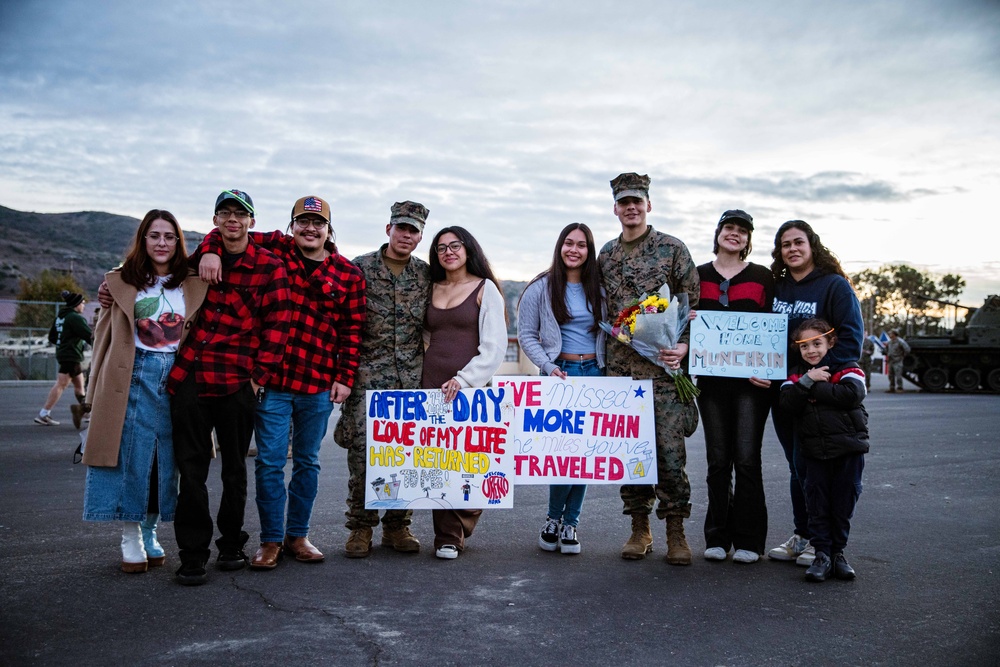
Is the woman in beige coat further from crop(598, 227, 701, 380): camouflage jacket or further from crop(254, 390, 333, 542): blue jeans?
crop(598, 227, 701, 380): camouflage jacket

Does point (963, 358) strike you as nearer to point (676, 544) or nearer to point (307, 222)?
point (676, 544)

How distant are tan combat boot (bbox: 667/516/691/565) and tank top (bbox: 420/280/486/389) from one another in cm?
164

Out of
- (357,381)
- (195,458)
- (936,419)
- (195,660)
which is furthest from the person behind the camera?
(936,419)

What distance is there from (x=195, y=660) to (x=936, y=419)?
15083mm

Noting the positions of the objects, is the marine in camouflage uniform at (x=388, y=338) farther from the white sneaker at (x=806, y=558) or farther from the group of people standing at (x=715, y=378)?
the white sneaker at (x=806, y=558)

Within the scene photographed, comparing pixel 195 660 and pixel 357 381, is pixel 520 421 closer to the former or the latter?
pixel 357 381

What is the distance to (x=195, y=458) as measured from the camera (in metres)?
4.48

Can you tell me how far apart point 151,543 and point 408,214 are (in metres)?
2.49

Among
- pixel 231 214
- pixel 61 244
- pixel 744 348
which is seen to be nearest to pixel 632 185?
pixel 744 348

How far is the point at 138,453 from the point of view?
14.7ft

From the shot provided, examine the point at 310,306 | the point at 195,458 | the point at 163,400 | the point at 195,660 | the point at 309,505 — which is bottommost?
the point at 195,660

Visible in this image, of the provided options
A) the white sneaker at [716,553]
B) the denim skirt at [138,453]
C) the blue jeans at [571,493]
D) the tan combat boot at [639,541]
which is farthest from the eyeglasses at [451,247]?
the white sneaker at [716,553]

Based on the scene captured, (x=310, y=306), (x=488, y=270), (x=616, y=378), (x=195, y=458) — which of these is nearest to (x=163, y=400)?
(x=195, y=458)

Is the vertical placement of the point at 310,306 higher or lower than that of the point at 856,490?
higher
